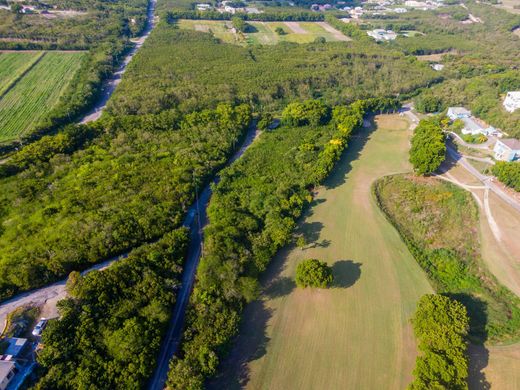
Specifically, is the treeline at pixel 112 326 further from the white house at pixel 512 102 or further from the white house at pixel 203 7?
the white house at pixel 203 7

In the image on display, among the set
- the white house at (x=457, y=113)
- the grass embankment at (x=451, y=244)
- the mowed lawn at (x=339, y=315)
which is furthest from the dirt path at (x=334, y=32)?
the mowed lawn at (x=339, y=315)

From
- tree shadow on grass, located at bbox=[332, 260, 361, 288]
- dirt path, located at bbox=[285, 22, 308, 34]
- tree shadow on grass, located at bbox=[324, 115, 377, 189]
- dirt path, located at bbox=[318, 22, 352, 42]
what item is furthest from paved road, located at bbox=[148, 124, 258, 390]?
dirt path, located at bbox=[285, 22, 308, 34]

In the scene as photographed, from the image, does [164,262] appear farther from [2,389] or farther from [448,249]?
[448,249]

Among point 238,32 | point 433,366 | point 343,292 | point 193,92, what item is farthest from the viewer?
point 238,32

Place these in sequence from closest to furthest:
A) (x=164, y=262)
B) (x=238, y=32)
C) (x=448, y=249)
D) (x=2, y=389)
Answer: (x=2, y=389)
(x=164, y=262)
(x=448, y=249)
(x=238, y=32)

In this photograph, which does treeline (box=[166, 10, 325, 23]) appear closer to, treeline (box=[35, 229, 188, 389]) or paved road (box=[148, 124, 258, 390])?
paved road (box=[148, 124, 258, 390])

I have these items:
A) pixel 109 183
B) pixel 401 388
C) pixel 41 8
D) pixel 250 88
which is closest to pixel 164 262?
pixel 109 183

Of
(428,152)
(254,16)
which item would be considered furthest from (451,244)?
(254,16)
